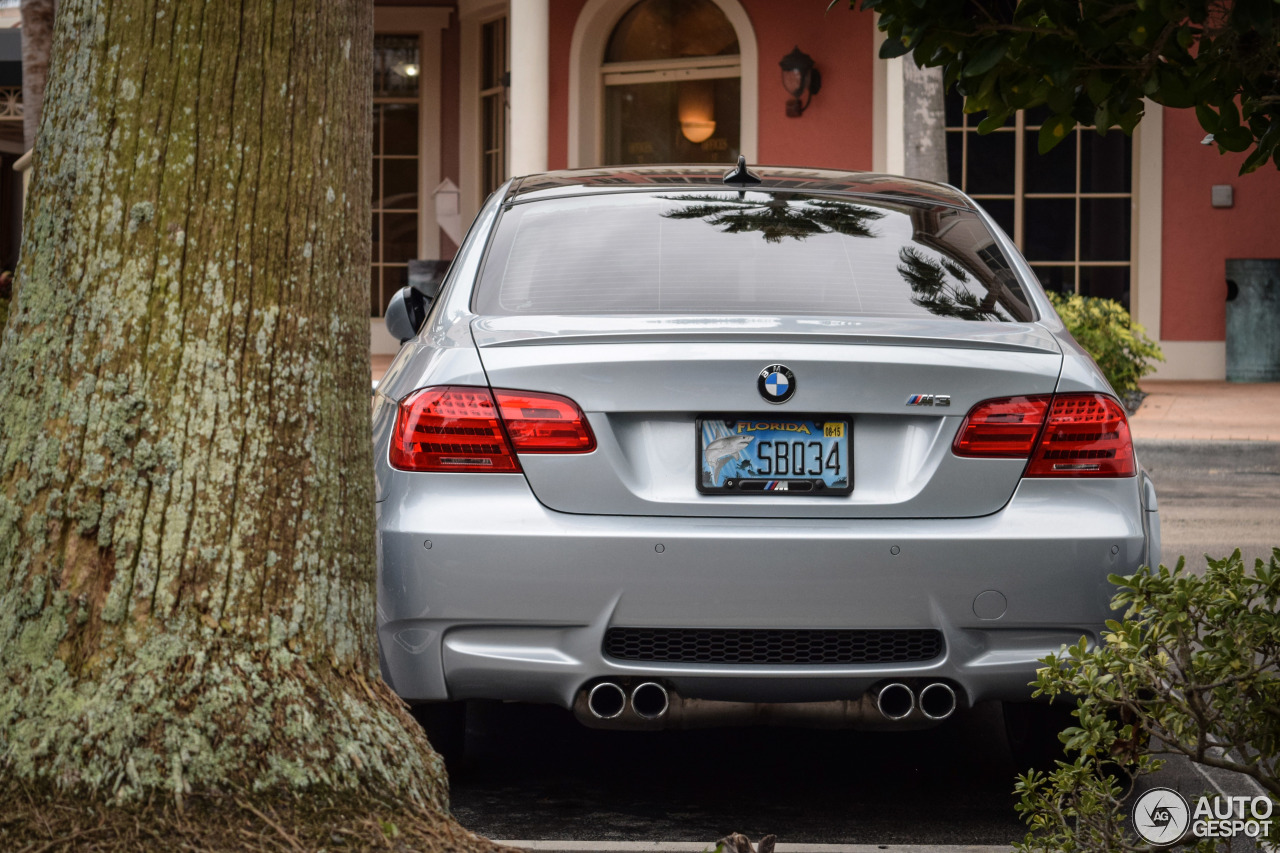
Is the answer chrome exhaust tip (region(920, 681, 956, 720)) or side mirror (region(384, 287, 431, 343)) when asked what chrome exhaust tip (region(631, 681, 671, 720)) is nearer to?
chrome exhaust tip (region(920, 681, 956, 720))

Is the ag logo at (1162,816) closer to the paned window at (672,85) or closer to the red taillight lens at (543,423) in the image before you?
the red taillight lens at (543,423)

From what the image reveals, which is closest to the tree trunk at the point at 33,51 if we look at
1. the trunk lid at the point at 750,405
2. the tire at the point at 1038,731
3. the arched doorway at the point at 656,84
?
the arched doorway at the point at 656,84

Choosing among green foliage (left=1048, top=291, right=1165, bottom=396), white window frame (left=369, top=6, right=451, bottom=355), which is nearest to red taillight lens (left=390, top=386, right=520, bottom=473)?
green foliage (left=1048, top=291, right=1165, bottom=396)

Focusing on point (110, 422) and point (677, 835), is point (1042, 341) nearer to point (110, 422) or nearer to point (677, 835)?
point (677, 835)

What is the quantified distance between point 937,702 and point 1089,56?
55.7 inches

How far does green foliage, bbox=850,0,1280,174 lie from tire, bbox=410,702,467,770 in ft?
6.08

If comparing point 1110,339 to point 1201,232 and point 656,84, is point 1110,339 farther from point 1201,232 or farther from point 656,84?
point 656,84

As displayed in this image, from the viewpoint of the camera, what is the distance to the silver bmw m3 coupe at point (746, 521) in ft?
10.9

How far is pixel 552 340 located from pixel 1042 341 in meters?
1.14

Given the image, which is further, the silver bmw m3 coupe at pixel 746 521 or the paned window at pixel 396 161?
the paned window at pixel 396 161

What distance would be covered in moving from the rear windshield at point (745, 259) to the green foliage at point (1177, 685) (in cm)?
125

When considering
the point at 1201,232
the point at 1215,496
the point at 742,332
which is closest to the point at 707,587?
the point at 742,332

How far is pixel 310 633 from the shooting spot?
2.66 m

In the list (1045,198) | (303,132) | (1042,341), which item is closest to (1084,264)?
(1045,198)
